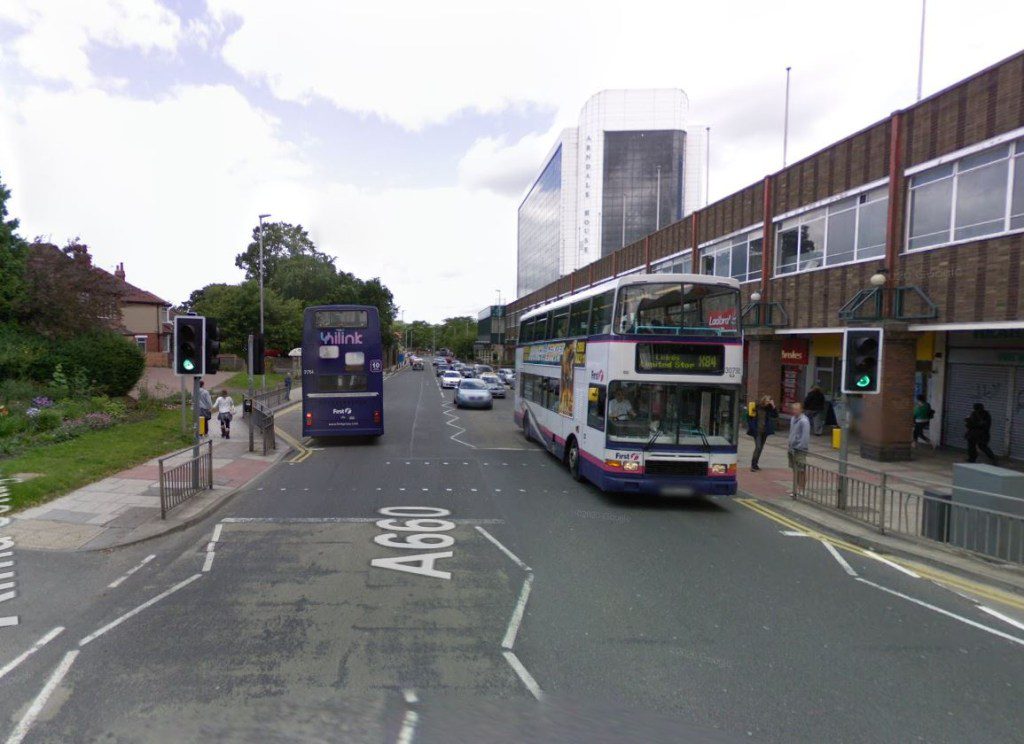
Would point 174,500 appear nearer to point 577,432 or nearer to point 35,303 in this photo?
point 577,432

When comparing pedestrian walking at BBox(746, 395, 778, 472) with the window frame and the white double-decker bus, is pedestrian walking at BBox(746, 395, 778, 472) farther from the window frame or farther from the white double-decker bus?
the window frame

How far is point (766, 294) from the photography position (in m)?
20.7

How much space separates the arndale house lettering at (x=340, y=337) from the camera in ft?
55.6

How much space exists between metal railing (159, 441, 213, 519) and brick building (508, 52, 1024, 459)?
50.6ft

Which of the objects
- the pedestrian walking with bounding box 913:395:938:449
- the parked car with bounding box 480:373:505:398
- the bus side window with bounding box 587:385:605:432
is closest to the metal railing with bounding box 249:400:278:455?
the bus side window with bounding box 587:385:605:432

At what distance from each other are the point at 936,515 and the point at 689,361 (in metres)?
3.98

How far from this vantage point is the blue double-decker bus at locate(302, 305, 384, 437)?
16.9m

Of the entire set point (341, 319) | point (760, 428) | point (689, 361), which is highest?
point (341, 319)

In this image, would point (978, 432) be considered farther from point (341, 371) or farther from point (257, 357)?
point (257, 357)

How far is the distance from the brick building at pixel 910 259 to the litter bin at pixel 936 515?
621 centimetres

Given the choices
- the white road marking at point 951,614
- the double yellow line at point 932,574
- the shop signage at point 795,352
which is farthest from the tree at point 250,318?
the white road marking at point 951,614

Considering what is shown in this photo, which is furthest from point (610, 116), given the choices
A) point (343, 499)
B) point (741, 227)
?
point (343, 499)

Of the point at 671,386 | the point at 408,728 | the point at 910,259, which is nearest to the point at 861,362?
the point at 671,386

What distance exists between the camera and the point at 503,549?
7754 mm
